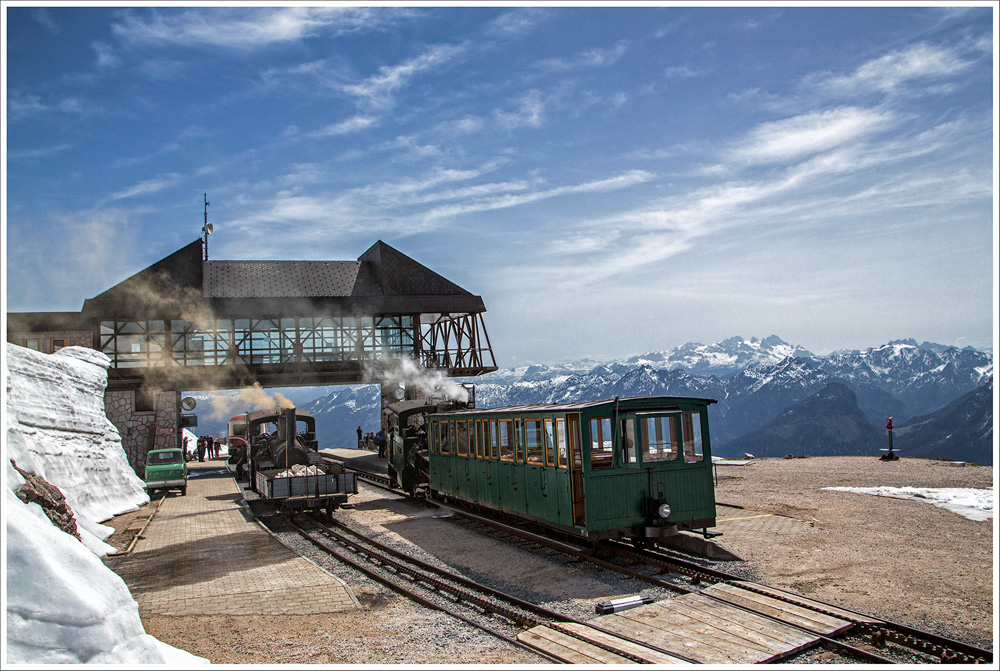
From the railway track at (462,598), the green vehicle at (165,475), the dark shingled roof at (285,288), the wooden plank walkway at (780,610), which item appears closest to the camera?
the railway track at (462,598)

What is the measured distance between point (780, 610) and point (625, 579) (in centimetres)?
273

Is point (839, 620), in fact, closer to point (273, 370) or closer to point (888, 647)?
point (888, 647)

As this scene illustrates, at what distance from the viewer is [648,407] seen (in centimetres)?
1265

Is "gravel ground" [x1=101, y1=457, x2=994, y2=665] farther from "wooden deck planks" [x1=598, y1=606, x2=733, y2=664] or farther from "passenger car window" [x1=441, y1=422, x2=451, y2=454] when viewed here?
"passenger car window" [x1=441, y1=422, x2=451, y2=454]

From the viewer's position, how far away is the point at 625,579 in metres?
11.3

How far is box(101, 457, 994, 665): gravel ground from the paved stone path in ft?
1.57

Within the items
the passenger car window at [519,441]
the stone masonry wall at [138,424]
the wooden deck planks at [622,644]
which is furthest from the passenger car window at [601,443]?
the stone masonry wall at [138,424]

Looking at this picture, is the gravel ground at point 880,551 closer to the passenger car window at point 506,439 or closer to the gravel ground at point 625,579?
the gravel ground at point 625,579

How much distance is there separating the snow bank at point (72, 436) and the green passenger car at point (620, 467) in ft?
31.8

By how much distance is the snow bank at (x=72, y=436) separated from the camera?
15.8 m

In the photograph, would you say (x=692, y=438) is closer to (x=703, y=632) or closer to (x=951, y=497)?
(x=703, y=632)

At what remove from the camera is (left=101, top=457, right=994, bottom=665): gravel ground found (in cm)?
846

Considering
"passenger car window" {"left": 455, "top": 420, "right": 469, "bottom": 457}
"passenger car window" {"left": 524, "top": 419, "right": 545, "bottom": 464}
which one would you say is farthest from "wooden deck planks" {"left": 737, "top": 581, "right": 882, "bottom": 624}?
"passenger car window" {"left": 455, "top": 420, "right": 469, "bottom": 457}

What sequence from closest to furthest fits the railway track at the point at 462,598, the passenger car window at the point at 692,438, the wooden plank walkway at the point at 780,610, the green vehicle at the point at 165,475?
the railway track at the point at 462,598 → the wooden plank walkway at the point at 780,610 → the passenger car window at the point at 692,438 → the green vehicle at the point at 165,475
